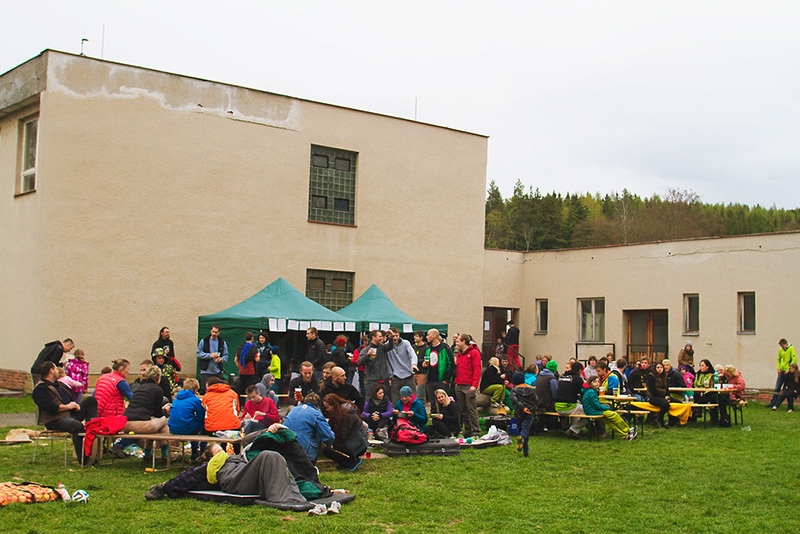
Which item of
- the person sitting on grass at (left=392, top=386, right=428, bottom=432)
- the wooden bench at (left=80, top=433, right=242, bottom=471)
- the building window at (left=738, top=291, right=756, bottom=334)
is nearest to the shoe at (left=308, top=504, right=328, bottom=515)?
the wooden bench at (left=80, top=433, right=242, bottom=471)

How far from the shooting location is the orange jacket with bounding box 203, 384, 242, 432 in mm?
11273

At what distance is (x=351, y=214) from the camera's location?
25.2m

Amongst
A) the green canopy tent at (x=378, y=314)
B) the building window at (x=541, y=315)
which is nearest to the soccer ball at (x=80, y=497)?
the green canopy tent at (x=378, y=314)

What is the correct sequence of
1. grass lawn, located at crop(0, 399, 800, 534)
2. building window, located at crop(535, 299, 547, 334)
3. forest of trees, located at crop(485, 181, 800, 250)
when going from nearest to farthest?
grass lawn, located at crop(0, 399, 800, 534) → building window, located at crop(535, 299, 547, 334) → forest of trees, located at crop(485, 181, 800, 250)

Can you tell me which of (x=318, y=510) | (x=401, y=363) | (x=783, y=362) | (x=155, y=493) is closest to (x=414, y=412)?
(x=401, y=363)

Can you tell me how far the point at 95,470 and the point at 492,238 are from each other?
242ft

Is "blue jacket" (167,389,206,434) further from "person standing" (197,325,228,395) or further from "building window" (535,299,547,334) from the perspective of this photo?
"building window" (535,299,547,334)

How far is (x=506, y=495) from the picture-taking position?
974cm

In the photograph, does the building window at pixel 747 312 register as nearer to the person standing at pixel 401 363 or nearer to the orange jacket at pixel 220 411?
the person standing at pixel 401 363

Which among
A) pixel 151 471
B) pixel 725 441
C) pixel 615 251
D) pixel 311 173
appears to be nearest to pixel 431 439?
pixel 151 471

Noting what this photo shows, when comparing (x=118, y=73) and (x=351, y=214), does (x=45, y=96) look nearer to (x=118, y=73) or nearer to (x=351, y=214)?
(x=118, y=73)

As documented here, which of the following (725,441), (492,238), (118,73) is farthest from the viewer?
(492,238)

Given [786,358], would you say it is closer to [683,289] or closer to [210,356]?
[683,289]

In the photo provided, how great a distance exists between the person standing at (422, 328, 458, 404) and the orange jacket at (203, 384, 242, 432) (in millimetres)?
4614
